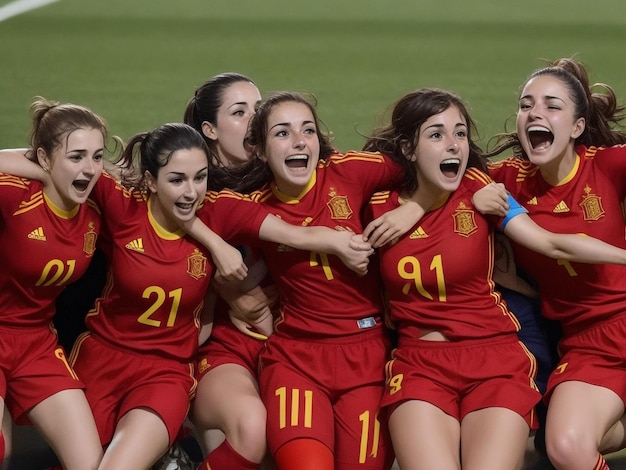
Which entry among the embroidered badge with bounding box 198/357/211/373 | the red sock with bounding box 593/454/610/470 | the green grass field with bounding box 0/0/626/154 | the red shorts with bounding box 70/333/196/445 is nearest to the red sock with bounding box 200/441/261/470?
the red shorts with bounding box 70/333/196/445

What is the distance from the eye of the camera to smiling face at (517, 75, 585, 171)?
12.3 ft

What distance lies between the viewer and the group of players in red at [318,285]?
11.7 ft

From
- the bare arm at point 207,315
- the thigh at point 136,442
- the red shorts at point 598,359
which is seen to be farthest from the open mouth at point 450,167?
the thigh at point 136,442

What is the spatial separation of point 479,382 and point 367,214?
0.71 meters

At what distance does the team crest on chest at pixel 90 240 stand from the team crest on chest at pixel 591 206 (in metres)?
1.63

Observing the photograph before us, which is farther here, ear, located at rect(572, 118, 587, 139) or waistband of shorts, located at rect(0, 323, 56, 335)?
ear, located at rect(572, 118, 587, 139)

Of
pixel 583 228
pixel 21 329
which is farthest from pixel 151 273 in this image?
pixel 583 228

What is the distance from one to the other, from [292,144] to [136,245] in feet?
→ 2.03

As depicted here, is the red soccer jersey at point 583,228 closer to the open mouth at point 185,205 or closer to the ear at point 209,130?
the open mouth at point 185,205

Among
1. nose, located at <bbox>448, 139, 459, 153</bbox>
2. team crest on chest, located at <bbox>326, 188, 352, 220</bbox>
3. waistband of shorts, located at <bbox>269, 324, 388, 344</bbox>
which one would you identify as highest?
nose, located at <bbox>448, 139, 459, 153</bbox>

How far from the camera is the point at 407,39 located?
1043cm

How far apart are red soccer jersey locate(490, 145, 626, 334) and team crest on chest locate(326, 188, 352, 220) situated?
59 cm

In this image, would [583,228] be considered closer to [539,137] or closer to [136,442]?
[539,137]

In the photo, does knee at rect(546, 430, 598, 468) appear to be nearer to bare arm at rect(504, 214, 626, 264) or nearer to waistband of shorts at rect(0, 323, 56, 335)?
bare arm at rect(504, 214, 626, 264)
